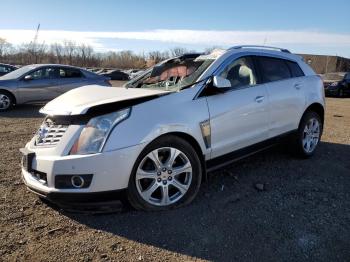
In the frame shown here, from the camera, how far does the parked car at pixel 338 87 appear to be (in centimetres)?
2188

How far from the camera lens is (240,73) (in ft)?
16.9

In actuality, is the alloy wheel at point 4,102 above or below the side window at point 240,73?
below

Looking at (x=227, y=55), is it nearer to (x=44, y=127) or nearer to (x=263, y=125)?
(x=263, y=125)

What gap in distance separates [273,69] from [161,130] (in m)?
2.45

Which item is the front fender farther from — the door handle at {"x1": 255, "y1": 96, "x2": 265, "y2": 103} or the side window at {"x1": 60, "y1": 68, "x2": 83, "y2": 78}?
the side window at {"x1": 60, "y1": 68, "x2": 83, "y2": 78}

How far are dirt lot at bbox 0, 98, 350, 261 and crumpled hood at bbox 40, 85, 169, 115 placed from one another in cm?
104

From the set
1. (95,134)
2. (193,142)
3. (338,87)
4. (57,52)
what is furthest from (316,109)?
(57,52)

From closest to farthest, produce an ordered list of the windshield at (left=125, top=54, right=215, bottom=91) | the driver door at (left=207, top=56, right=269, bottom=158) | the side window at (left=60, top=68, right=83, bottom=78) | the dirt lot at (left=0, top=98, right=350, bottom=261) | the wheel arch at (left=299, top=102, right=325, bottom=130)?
the dirt lot at (left=0, top=98, right=350, bottom=261) → the driver door at (left=207, top=56, right=269, bottom=158) → the windshield at (left=125, top=54, right=215, bottom=91) → the wheel arch at (left=299, top=102, right=325, bottom=130) → the side window at (left=60, top=68, right=83, bottom=78)

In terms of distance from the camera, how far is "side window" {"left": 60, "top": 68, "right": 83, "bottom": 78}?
1314 centimetres

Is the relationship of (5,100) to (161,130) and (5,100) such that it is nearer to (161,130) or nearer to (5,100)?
(5,100)

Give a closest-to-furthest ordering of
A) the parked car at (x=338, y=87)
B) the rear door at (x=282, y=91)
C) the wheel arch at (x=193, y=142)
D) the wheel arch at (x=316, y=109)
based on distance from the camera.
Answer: the wheel arch at (x=193, y=142) < the rear door at (x=282, y=91) < the wheel arch at (x=316, y=109) < the parked car at (x=338, y=87)

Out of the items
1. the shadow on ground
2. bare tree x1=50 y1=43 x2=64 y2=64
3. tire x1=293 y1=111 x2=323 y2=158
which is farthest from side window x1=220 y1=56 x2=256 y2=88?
bare tree x1=50 y1=43 x2=64 y2=64

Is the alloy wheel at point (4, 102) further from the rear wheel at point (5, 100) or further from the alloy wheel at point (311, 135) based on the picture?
the alloy wheel at point (311, 135)

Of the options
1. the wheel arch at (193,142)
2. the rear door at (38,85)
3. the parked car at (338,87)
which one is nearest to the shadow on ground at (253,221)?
the wheel arch at (193,142)
